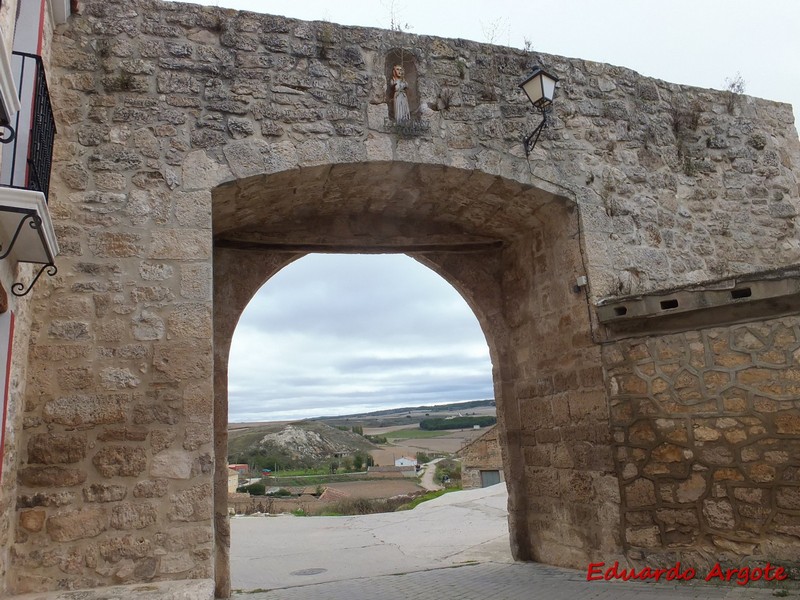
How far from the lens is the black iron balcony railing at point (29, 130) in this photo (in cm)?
307

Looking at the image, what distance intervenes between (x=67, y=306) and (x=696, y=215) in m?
5.14

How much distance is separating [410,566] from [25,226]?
4.69 meters

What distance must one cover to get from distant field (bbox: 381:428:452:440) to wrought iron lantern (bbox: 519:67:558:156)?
201ft

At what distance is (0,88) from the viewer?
2.04 metres

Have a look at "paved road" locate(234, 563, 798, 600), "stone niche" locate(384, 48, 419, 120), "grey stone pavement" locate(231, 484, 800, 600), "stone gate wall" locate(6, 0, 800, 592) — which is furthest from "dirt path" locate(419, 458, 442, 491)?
"stone niche" locate(384, 48, 419, 120)

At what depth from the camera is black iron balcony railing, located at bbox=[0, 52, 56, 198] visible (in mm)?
3070

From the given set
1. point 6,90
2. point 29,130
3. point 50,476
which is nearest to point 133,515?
point 50,476

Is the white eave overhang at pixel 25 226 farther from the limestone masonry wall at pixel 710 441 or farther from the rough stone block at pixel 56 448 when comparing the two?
the limestone masonry wall at pixel 710 441

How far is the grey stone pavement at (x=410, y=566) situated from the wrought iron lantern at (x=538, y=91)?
3344 mm

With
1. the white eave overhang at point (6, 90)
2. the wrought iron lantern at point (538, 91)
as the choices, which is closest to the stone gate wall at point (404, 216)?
the wrought iron lantern at point (538, 91)

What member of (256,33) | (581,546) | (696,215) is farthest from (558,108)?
(581,546)

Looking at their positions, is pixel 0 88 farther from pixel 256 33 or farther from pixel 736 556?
pixel 736 556

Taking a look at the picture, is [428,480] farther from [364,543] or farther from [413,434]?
[413,434]

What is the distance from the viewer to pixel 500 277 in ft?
21.3
